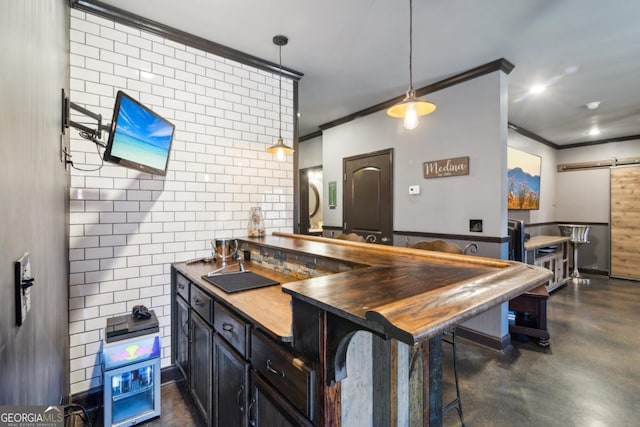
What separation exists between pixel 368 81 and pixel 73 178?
292 cm

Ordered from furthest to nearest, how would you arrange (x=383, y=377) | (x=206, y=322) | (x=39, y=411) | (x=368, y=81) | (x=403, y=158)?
(x=403, y=158) → (x=368, y=81) → (x=206, y=322) → (x=383, y=377) → (x=39, y=411)

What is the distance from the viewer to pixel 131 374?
1907mm

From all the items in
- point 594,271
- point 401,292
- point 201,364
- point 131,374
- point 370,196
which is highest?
point 370,196

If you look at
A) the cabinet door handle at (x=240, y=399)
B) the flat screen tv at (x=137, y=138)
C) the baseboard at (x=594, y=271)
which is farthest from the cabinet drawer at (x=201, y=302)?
the baseboard at (x=594, y=271)

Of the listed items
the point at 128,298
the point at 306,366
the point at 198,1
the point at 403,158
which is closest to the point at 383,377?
the point at 306,366

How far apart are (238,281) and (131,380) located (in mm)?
999

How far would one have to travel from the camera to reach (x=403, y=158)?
3.80 metres

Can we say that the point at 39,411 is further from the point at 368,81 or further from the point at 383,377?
the point at 368,81

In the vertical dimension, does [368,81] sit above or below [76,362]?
above

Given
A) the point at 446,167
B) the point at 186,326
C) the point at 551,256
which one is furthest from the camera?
the point at 551,256

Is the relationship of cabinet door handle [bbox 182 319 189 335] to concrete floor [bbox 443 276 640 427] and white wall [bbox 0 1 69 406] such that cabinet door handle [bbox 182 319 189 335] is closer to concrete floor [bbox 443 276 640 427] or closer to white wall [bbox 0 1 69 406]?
white wall [bbox 0 1 69 406]

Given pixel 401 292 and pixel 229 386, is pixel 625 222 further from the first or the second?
pixel 229 386

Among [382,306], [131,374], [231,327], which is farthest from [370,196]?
[382,306]

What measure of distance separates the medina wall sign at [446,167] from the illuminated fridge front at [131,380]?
10.1ft
